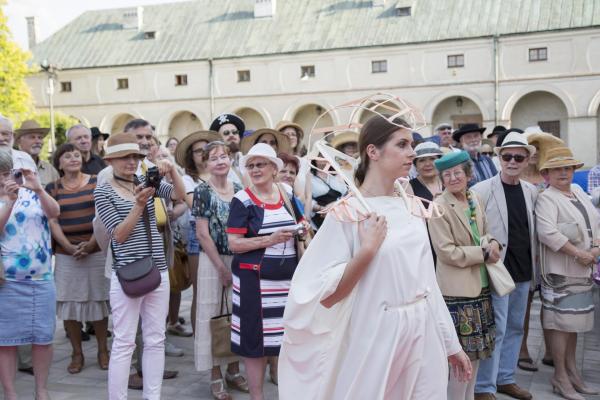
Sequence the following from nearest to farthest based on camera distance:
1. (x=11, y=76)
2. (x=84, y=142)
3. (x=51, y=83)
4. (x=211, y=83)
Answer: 1. (x=84, y=142)
2. (x=51, y=83)
3. (x=11, y=76)
4. (x=211, y=83)

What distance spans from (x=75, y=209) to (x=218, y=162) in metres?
1.63

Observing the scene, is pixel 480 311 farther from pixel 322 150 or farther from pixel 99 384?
pixel 99 384

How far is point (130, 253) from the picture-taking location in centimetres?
477

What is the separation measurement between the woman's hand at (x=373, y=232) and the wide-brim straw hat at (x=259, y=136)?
402 centimetres

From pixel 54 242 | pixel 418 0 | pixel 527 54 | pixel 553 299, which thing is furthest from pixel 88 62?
pixel 553 299

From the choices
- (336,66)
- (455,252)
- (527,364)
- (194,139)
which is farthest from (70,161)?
(336,66)

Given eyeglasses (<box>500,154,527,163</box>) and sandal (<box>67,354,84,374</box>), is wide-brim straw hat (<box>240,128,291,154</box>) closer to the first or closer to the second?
eyeglasses (<box>500,154,527,163</box>)

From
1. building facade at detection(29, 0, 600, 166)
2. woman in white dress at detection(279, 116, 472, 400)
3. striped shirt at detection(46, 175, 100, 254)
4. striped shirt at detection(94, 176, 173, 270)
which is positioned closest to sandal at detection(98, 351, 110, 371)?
striped shirt at detection(46, 175, 100, 254)

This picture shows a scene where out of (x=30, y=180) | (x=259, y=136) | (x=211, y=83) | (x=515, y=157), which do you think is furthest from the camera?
(x=211, y=83)

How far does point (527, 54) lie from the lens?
100 feet

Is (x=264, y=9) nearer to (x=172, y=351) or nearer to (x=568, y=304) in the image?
(x=172, y=351)

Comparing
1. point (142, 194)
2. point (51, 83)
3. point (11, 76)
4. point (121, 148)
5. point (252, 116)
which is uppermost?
point (11, 76)

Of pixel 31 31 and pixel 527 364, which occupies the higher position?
pixel 31 31

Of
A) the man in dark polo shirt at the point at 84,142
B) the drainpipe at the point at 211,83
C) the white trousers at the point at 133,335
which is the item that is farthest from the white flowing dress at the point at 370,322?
the drainpipe at the point at 211,83
